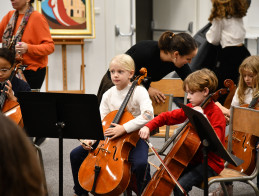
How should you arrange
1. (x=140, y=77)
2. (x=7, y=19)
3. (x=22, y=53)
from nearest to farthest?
(x=140, y=77) → (x=22, y=53) → (x=7, y=19)

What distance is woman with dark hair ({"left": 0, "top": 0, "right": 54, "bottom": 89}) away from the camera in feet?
10.9

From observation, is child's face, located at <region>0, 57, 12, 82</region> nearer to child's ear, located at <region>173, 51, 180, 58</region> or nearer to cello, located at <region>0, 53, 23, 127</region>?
cello, located at <region>0, 53, 23, 127</region>

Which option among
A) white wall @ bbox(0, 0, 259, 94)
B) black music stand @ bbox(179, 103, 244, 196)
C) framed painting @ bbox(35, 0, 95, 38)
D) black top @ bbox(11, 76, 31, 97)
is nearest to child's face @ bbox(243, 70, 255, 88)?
black music stand @ bbox(179, 103, 244, 196)

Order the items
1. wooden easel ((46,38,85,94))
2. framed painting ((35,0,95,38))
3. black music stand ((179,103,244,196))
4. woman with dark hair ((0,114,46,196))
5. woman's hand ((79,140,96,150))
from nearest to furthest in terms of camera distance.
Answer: woman with dark hair ((0,114,46,196)) → black music stand ((179,103,244,196)) → woman's hand ((79,140,96,150)) → framed painting ((35,0,95,38)) → wooden easel ((46,38,85,94))

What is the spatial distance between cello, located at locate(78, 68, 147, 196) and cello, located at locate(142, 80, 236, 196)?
0.16 m

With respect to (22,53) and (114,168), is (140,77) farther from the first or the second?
(22,53)

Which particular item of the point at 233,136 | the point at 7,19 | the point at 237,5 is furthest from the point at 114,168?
the point at 237,5

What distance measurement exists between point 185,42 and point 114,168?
0.95m

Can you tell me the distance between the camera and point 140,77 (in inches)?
102

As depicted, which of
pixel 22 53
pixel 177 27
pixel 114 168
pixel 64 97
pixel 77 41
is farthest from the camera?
pixel 177 27

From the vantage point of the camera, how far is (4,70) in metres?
2.90

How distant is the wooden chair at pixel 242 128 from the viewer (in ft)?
7.56

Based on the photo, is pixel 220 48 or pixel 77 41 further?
pixel 77 41

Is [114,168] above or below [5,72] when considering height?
below
